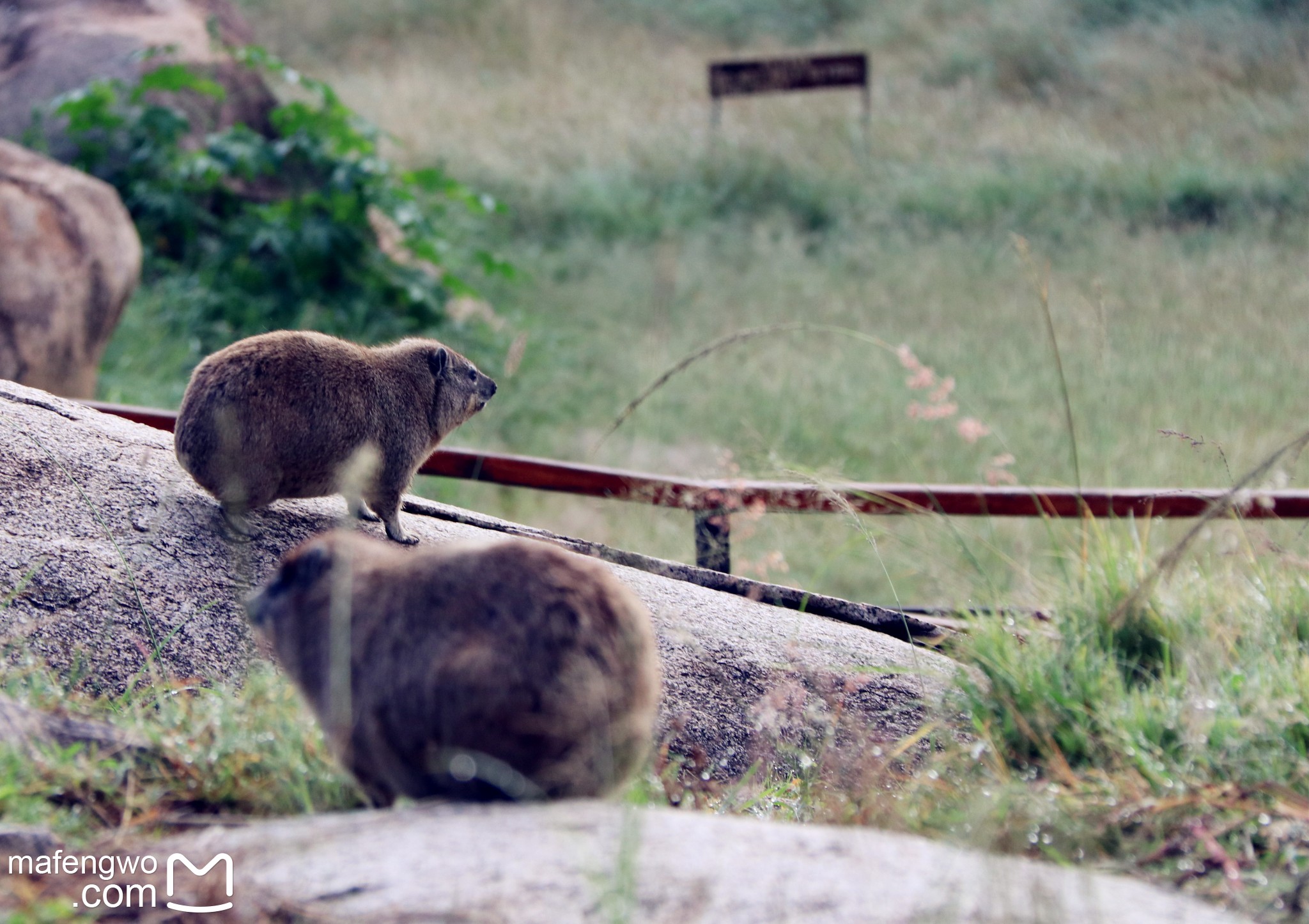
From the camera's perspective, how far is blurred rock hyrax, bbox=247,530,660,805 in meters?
2.00

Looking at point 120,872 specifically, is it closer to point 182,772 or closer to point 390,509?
point 182,772

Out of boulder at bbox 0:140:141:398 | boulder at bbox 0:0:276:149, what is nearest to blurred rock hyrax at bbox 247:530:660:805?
boulder at bbox 0:140:141:398

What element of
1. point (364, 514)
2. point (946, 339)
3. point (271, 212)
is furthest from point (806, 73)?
point (364, 514)

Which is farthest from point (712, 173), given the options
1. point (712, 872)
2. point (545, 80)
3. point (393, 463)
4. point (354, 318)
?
point (712, 872)

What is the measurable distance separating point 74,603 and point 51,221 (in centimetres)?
500

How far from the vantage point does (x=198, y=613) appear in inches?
128

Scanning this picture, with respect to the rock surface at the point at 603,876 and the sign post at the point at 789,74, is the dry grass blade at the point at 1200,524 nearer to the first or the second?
the rock surface at the point at 603,876

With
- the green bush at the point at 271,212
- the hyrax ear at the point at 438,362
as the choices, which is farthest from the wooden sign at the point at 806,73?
the hyrax ear at the point at 438,362

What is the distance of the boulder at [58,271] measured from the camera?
6855mm

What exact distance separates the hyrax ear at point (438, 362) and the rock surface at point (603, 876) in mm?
2025

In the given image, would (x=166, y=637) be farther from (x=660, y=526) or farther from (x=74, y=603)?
(x=660, y=526)

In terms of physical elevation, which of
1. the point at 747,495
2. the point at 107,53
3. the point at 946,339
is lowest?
the point at 946,339

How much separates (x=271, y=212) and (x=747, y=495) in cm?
607

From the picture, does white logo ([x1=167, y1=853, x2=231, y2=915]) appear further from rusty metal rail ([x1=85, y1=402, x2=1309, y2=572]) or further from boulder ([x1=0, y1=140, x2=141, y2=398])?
boulder ([x1=0, y1=140, x2=141, y2=398])
